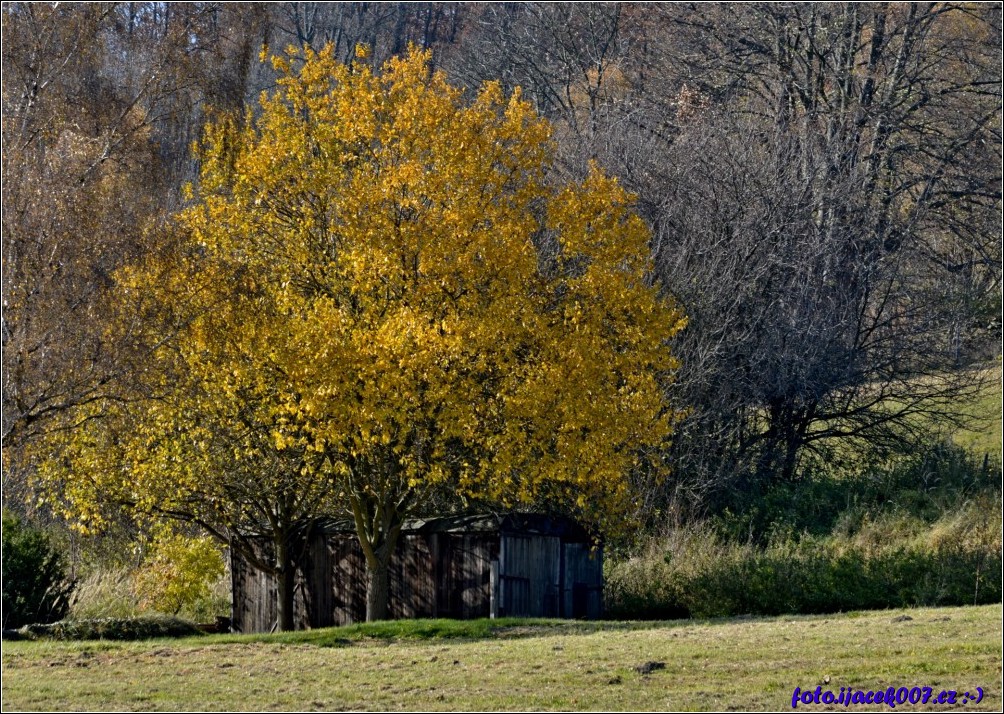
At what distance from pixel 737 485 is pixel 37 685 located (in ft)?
57.9

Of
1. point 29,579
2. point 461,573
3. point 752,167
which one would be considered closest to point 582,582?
point 461,573

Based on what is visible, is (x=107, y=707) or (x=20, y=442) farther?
(x=20, y=442)

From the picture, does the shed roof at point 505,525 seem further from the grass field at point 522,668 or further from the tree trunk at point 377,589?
the grass field at point 522,668

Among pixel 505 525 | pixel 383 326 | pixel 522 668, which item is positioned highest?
pixel 383 326

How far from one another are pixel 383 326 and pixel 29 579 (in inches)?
292

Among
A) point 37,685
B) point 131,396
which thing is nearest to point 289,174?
point 131,396

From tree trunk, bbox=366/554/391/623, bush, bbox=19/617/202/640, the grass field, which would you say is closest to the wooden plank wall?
tree trunk, bbox=366/554/391/623

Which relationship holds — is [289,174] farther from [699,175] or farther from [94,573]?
[699,175]

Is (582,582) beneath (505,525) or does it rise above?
beneath

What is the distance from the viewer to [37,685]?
12.1m

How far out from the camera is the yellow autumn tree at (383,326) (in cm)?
1655

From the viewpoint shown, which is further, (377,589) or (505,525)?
(505,525)

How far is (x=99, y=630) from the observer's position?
54.3 ft

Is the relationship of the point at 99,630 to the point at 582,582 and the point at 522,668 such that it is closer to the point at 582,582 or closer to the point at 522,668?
the point at 522,668
